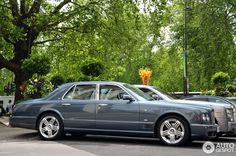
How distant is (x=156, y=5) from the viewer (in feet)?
75.8

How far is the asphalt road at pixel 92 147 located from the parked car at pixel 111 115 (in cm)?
32

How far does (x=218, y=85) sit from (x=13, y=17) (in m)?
11.1

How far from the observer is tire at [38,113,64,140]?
1156cm

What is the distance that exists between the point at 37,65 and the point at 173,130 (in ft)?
41.0

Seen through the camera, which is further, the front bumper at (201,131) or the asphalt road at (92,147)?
the front bumper at (201,131)

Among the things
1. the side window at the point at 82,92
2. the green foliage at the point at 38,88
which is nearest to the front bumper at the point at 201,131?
the side window at the point at 82,92

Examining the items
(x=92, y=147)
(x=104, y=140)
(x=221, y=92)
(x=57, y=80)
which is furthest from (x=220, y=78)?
(x=92, y=147)

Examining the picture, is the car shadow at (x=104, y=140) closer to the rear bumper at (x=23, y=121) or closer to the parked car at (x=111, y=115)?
the parked car at (x=111, y=115)

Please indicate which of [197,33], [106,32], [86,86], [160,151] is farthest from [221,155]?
[197,33]

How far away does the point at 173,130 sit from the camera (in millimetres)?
10469

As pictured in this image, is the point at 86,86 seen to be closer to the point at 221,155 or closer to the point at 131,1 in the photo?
the point at 221,155

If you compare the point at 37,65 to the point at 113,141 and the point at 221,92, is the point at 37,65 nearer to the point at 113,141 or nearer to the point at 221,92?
the point at 221,92

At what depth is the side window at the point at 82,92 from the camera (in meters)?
11.6

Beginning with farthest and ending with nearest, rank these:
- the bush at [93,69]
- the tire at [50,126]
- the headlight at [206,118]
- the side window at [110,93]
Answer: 1. the bush at [93,69]
2. the tire at [50,126]
3. the side window at [110,93]
4. the headlight at [206,118]
